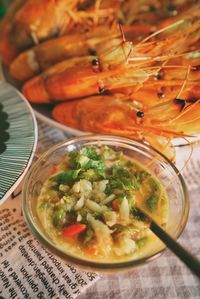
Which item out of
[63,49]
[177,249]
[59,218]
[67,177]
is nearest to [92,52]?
[63,49]

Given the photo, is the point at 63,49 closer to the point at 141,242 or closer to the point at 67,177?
the point at 67,177

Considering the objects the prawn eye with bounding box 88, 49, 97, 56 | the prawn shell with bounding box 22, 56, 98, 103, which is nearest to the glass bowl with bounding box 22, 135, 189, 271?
the prawn shell with bounding box 22, 56, 98, 103

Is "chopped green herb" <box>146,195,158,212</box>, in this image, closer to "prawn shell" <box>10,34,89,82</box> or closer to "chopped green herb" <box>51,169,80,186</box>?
"chopped green herb" <box>51,169,80,186</box>

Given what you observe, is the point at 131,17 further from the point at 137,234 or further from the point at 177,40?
the point at 137,234

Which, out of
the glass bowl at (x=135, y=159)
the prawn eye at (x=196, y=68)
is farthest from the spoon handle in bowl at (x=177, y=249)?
the prawn eye at (x=196, y=68)

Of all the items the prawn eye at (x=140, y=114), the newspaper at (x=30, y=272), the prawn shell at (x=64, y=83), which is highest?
the prawn shell at (x=64, y=83)

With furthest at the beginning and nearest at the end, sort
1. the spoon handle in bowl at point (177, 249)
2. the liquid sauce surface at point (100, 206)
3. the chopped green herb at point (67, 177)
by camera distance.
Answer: the chopped green herb at point (67, 177)
the liquid sauce surface at point (100, 206)
the spoon handle in bowl at point (177, 249)

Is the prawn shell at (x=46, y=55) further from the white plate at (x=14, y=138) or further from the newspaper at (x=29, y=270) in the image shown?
the newspaper at (x=29, y=270)
